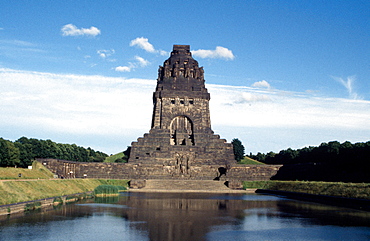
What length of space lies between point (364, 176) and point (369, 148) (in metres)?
5.43

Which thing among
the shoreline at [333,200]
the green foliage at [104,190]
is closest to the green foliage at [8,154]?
the green foliage at [104,190]

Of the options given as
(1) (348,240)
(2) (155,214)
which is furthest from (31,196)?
(1) (348,240)

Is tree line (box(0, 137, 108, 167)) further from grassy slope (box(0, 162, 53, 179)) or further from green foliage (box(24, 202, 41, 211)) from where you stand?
green foliage (box(24, 202, 41, 211))

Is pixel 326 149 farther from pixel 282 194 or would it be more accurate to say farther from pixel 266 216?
pixel 266 216

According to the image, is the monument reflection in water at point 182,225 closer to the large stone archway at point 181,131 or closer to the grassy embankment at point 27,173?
the grassy embankment at point 27,173

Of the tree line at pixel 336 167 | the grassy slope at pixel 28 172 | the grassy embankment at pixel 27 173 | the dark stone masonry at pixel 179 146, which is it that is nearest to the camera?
the grassy embankment at pixel 27 173

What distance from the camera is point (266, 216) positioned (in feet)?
72.5

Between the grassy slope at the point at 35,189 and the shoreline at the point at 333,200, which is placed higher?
the grassy slope at the point at 35,189

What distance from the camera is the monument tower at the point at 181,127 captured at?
5853 cm

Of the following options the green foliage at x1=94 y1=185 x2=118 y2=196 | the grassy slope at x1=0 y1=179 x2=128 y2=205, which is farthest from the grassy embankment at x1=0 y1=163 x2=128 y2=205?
the green foliage at x1=94 y1=185 x2=118 y2=196

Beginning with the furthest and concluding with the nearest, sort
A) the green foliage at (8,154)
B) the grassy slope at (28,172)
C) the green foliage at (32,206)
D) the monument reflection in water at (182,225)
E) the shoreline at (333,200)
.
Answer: the green foliage at (8,154) → the grassy slope at (28,172) → the shoreline at (333,200) → the green foliage at (32,206) → the monument reflection in water at (182,225)

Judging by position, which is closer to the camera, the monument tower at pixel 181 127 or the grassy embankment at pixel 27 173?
the grassy embankment at pixel 27 173

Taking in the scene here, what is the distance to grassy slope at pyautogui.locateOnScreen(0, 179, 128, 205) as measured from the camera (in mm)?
→ 23000

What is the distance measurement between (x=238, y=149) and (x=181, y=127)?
25437 mm
